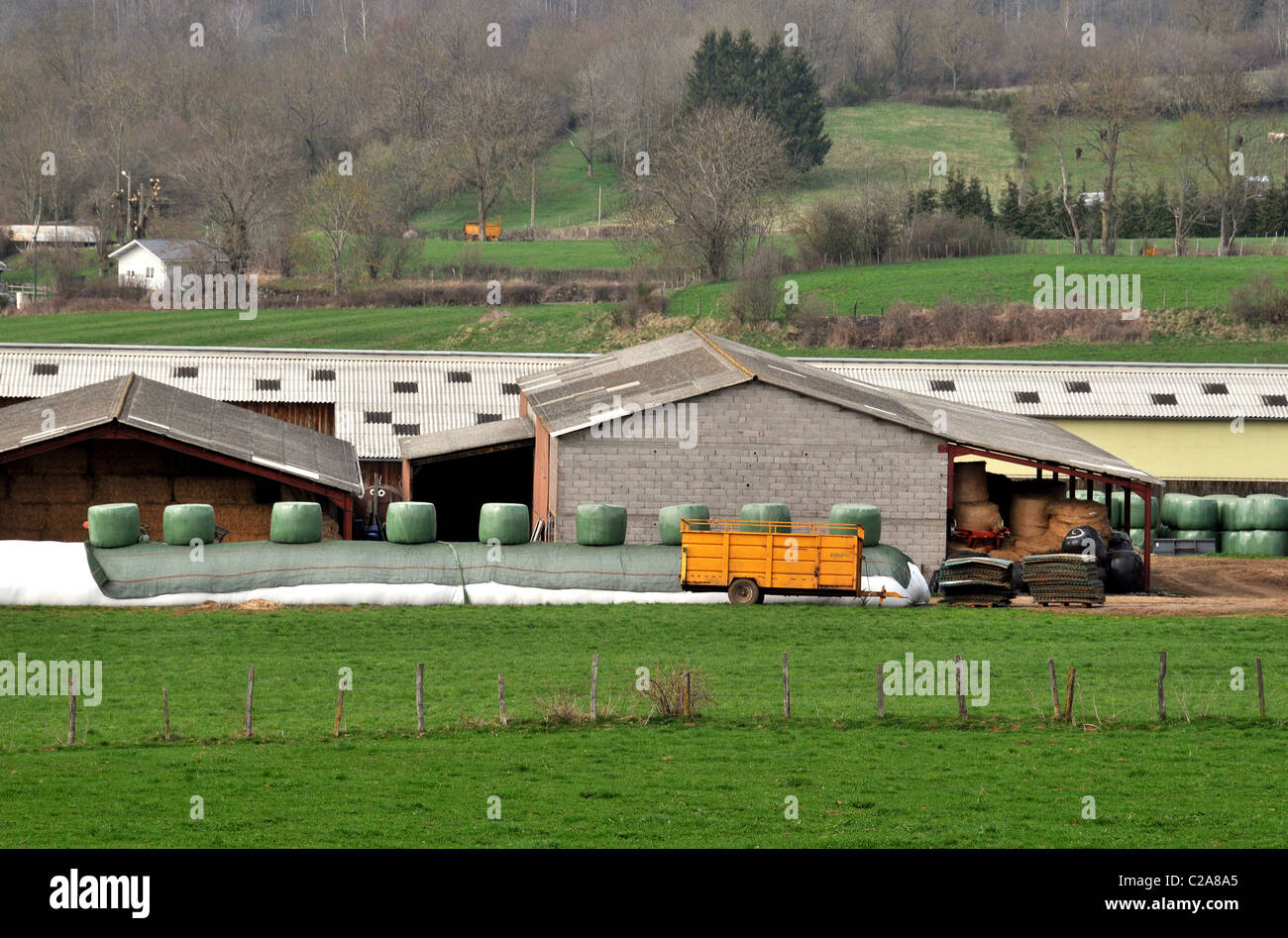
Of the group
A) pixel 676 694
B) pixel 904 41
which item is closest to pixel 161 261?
pixel 904 41

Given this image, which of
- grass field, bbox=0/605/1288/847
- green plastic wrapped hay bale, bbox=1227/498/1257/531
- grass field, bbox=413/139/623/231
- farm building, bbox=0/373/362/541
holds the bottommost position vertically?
grass field, bbox=0/605/1288/847

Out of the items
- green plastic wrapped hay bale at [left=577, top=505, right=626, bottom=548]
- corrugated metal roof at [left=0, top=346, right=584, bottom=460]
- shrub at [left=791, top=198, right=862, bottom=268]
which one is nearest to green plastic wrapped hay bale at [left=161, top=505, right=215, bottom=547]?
green plastic wrapped hay bale at [left=577, top=505, right=626, bottom=548]

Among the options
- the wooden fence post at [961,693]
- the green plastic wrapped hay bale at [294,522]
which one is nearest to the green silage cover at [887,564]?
the wooden fence post at [961,693]

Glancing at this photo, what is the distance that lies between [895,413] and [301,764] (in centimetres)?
2432

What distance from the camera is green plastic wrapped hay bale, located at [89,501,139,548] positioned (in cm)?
3722

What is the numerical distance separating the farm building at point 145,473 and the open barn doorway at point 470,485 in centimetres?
939

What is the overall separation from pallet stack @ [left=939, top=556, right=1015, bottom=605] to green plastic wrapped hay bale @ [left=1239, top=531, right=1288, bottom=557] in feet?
54.8

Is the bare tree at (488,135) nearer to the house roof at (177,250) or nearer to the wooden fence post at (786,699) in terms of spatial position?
the house roof at (177,250)

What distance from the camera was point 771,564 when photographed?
120 feet

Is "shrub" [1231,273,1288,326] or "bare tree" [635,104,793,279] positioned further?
"bare tree" [635,104,793,279]

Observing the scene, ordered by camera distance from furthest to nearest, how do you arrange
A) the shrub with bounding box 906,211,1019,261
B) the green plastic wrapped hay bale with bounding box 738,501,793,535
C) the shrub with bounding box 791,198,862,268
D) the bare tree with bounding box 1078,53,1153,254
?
the bare tree with bounding box 1078,53,1153,254 → the shrub with bounding box 906,211,1019,261 → the shrub with bounding box 791,198,862,268 → the green plastic wrapped hay bale with bounding box 738,501,793,535

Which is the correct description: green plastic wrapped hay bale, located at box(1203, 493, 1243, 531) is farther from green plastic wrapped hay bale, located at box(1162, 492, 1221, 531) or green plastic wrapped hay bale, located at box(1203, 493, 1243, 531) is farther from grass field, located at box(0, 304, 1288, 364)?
grass field, located at box(0, 304, 1288, 364)

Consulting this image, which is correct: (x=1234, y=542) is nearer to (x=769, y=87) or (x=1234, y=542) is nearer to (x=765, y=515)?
(x=765, y=515)

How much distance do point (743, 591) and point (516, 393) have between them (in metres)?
26.6
